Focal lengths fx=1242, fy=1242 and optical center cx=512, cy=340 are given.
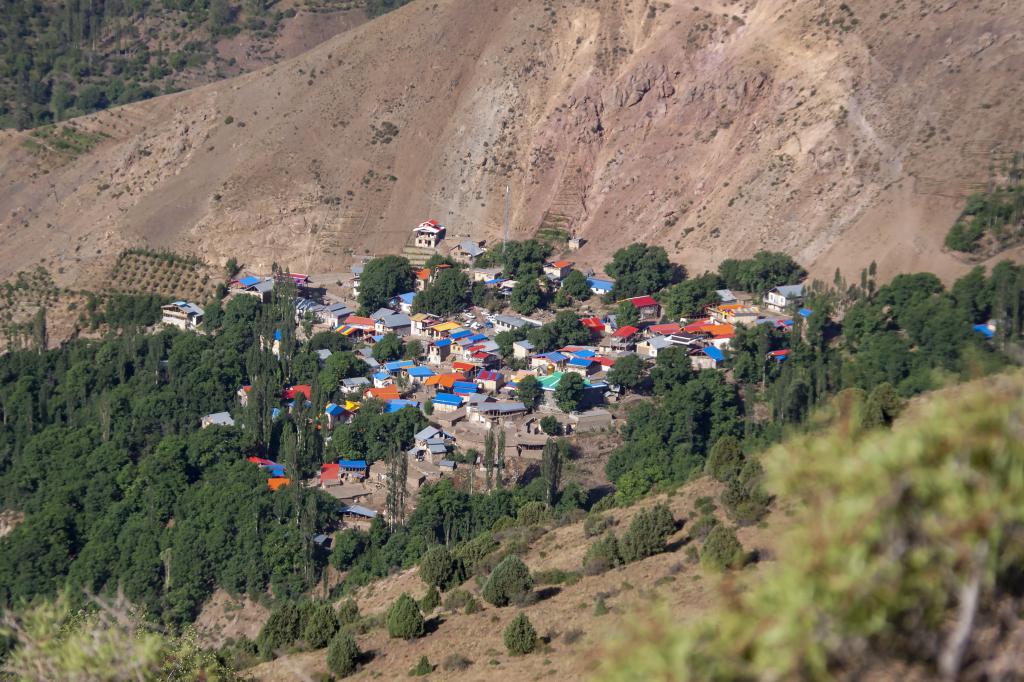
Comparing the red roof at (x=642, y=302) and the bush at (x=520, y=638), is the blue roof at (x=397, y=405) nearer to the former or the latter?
the red roof at (x=642, y=302)

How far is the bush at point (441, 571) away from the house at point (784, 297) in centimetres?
2897

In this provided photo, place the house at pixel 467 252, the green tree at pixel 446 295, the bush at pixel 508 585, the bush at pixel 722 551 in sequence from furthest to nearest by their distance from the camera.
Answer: the house at pixel 467 252 < the green tree at pixel 446 295 < the bush at pixel 508 585 < the bush at pixel 722 551

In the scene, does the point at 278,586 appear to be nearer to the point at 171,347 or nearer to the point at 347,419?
the point at 347,419

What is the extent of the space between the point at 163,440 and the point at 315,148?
29518 mm

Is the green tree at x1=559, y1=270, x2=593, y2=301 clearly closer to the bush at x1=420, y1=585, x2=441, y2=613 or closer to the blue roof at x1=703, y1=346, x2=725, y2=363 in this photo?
the blue roof at x1=703, y1=346, x2=725, y2=363

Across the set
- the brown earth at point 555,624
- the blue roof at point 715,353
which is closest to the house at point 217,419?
the blue roof at point 715,353

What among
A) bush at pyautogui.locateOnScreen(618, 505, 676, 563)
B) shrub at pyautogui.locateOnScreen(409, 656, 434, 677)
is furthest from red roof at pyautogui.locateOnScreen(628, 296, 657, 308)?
shrub at pyautogui.locateOnScreen(409, 656, 434, 677)

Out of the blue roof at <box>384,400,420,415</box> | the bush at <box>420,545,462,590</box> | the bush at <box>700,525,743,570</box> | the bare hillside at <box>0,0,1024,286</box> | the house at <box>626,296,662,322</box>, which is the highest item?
the bare hillside at <box>0,0,1024,286</box>

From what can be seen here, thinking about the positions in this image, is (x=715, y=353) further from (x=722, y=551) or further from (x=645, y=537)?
(x=722, y=551)

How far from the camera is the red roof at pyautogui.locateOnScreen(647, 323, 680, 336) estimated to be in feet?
183

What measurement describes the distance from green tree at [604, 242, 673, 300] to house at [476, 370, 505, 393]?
10.4 m

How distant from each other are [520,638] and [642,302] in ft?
117

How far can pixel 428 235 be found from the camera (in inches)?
2739

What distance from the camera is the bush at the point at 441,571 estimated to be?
105 ft
